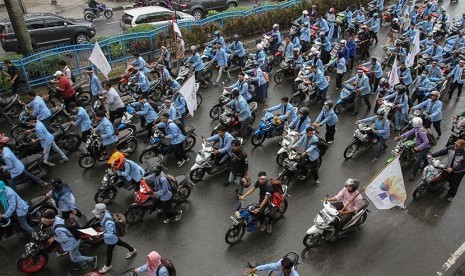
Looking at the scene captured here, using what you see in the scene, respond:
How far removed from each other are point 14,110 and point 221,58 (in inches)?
309

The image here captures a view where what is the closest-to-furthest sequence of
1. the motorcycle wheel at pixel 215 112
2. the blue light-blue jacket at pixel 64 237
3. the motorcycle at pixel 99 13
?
the blue light-blue jacket at pixel 64 237 < the motorcycle wheel at pixel 215 112 < the motorcycle at pixel 99 13

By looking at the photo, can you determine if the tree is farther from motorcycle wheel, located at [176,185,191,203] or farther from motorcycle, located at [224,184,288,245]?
motorcycle, located at [224,184,288,245]

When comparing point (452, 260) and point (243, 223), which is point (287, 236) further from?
point (452, 260)

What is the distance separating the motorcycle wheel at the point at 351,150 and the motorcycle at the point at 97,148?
6.55 m

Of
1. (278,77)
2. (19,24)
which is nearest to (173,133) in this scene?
(278,77)

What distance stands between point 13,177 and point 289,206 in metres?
7.08

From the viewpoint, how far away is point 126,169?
32.3ft

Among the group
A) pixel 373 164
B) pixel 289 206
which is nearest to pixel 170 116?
pixel 289 206

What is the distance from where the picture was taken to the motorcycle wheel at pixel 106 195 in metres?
10.2

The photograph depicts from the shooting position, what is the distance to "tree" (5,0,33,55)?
49.6 ft

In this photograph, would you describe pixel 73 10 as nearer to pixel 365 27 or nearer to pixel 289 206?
pixel 365 27

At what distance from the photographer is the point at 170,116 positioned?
12016 mm

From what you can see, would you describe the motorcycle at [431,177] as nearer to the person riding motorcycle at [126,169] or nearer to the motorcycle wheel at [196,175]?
the motorcycle wheel at [196,175]

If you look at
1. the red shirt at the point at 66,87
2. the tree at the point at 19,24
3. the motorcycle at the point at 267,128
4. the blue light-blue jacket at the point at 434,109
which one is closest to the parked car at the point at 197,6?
the tree at the point at 19,24
